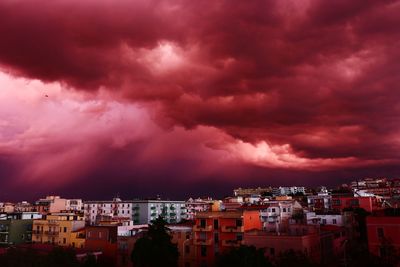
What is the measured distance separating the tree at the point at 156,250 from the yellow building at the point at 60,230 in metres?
32.8

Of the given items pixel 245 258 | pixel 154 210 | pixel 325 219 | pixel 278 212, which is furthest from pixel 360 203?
pixel 154 210

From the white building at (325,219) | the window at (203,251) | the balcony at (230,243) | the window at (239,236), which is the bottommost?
the window at (203,251)

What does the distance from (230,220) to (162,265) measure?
15.7m

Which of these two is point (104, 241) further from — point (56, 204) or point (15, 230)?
point (56, 204)

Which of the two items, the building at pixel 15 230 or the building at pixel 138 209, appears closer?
the building at pixel 15 230

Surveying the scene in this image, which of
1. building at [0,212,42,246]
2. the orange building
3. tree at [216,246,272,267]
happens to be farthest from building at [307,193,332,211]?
building at [0,212,42,246]

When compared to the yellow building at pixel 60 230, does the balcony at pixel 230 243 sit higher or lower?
lower

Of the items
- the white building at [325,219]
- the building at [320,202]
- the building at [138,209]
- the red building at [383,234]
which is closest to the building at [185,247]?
the white building at [325,219]

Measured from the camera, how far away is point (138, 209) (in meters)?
158

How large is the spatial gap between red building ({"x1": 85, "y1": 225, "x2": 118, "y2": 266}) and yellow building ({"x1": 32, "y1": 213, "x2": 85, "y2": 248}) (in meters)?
6.35

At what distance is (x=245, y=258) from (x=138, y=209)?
360 ft

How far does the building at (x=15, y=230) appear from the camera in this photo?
338 ft

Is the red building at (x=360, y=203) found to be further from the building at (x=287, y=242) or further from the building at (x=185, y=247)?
the building at (x=185, y=247)

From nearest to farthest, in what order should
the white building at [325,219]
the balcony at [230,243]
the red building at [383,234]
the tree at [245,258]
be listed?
the tree at [245,258] < the red building at [383,234] < the balcony at [230,243] < the white building at [325,219]
